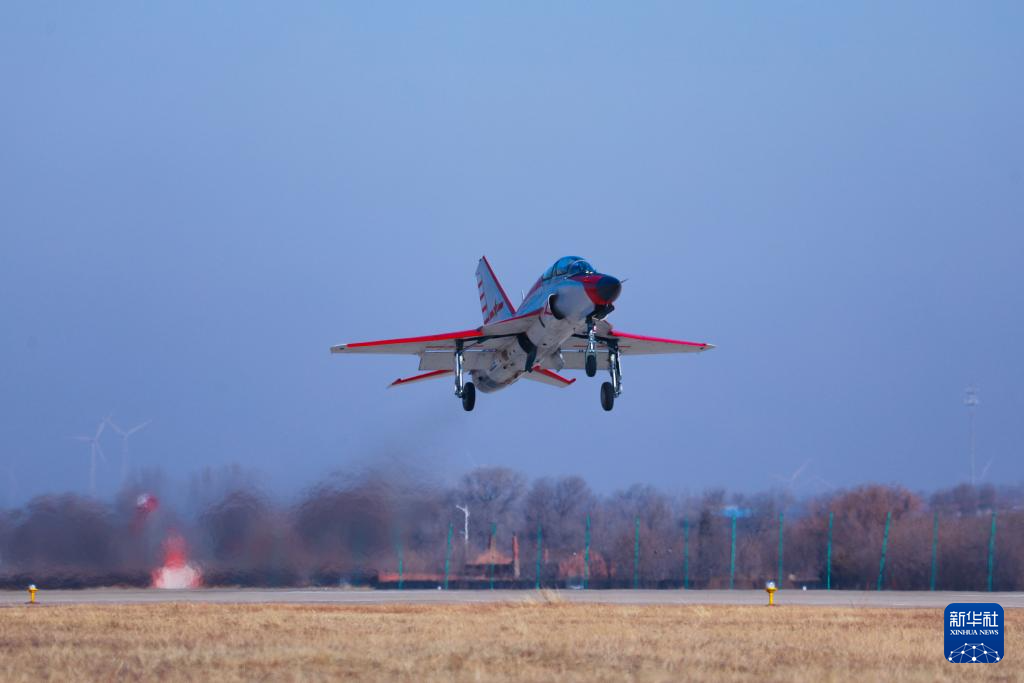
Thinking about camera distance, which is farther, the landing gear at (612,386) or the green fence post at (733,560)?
the green fence post at (733,560)

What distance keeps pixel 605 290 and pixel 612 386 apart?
394 cm

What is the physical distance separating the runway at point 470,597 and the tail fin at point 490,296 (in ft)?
29.0

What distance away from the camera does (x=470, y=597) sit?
4156 centimetres

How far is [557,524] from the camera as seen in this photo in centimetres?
5694

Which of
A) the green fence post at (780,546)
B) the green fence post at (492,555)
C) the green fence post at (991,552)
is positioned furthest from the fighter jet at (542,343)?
the green fence post at (991,552)

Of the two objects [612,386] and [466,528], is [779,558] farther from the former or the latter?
[612,386]

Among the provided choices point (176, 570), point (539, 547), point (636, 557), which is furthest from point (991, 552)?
point (176, 570)

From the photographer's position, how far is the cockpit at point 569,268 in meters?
31.3

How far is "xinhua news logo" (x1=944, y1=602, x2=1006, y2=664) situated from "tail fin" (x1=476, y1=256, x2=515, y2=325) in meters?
16.2

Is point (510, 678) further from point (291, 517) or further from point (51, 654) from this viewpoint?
point (291, 517)

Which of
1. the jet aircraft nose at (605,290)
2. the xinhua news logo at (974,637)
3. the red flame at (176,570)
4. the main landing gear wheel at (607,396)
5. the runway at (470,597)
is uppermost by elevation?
the jet aircraft nose at (605,290)

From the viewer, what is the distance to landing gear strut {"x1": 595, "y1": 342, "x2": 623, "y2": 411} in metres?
32.8

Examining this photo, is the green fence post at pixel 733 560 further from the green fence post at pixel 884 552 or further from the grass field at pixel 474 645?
the grass field at pixel 474 645

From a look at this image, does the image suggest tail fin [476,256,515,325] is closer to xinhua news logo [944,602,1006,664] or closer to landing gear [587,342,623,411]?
landing gear [587,342,623,411]
